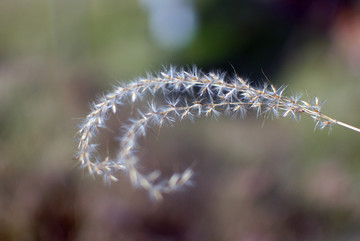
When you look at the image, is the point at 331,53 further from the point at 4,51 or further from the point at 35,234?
the point at 4,51

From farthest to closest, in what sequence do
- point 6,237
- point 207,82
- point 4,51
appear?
point 4,51 → point 6,237 → point 207,82

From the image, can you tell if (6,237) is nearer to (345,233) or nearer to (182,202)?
(182,202)

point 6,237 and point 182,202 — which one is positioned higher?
point 182,202

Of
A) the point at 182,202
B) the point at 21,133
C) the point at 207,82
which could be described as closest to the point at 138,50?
the point at 21,133

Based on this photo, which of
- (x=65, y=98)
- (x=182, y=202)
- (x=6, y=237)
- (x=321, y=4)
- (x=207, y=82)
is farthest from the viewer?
(x=321, y=4)

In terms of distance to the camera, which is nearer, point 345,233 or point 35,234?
point 35,234

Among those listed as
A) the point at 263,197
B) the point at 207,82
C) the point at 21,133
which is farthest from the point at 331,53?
the point at 207,82

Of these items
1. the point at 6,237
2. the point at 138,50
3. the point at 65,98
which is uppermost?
the point at 138,50
